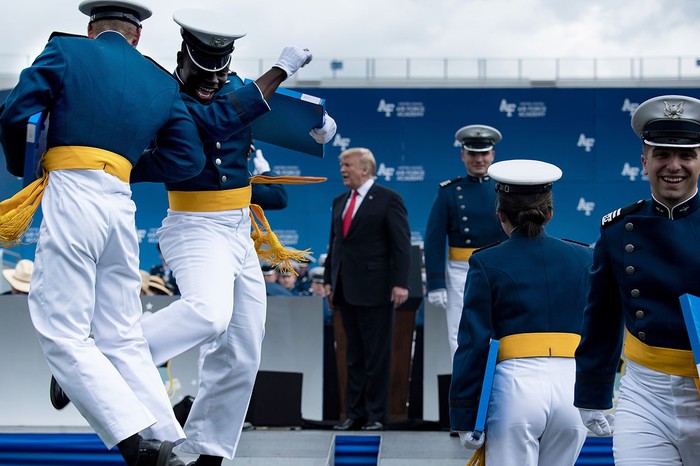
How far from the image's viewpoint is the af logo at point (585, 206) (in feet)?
52.9

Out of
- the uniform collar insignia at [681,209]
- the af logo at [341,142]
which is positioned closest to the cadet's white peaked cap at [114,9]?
the uniform collar insignia at [681,209]

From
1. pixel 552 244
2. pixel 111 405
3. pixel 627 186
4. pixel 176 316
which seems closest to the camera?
pixel 111 405

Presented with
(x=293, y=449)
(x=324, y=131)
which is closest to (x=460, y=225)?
(x=293, y=449)

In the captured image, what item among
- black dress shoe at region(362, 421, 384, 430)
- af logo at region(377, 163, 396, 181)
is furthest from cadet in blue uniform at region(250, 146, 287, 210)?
af logo at region(377, 163, 396, 181)

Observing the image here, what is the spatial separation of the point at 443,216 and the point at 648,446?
419 cm

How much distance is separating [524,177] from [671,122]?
0.85m

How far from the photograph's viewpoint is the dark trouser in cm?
714

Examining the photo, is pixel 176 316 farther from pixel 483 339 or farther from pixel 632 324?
pixel 632 324

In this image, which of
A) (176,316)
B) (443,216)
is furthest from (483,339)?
(443,216)

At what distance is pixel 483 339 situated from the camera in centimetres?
383

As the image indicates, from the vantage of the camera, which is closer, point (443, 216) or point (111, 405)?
point (111, 405)

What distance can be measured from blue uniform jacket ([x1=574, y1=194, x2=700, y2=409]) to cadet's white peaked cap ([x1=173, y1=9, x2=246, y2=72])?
1876 mm

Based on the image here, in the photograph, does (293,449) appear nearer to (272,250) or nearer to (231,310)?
→ (272,250)

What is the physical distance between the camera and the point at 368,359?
23.7 ft
